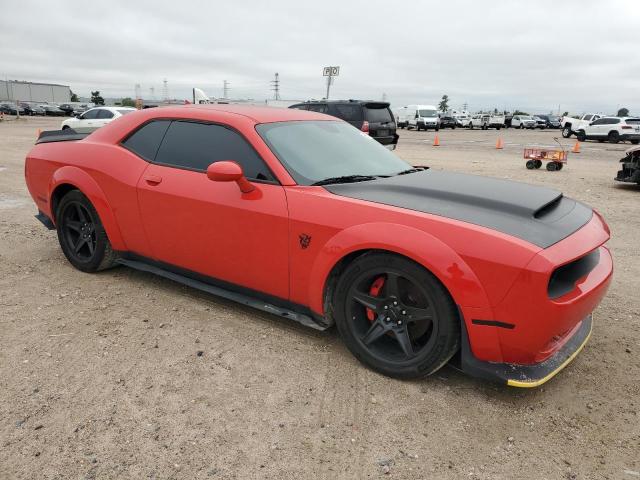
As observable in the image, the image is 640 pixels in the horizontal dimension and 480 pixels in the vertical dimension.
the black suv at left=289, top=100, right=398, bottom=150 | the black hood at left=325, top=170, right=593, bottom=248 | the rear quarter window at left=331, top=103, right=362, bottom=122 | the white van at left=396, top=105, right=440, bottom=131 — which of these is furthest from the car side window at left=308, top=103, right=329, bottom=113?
the white van at left=396, top=105, right=440, bottom=131

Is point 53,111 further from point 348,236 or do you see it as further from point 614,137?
point 348,236

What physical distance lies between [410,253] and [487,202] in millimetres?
609

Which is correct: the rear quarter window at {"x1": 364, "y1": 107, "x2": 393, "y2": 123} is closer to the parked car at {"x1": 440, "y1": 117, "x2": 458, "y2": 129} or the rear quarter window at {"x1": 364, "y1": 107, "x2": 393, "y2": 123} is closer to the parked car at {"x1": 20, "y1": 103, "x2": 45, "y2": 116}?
the parked car at {"x1": 440, "y1": 117, "x2": 458, "y2": 129}

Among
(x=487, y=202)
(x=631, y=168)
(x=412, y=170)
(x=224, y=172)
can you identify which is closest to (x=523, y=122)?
(x=631, y=168)

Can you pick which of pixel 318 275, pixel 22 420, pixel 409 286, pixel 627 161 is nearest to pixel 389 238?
pixel 409 286

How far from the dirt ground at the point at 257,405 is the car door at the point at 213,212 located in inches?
16.9

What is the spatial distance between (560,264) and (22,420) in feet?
8.94

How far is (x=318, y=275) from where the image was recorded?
2932mm

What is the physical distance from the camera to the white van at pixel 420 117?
3903cm

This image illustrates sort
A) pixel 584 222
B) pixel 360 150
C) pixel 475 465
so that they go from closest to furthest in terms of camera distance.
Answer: pixel 475 465 < pixel 584 222 < pixel 360 150

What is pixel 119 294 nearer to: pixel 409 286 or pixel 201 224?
pixel 201 224

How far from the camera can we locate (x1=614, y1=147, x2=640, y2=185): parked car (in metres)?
9.84

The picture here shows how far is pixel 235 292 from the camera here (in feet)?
11.3

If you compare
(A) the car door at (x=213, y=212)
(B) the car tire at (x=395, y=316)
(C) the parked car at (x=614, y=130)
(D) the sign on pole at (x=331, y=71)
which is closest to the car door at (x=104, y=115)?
(D) the sign on pole at (x=331, y=71)
